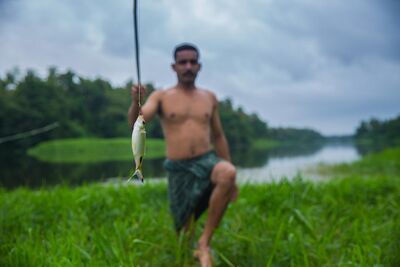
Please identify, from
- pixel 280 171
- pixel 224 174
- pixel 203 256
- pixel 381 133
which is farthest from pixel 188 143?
pixel 381 133

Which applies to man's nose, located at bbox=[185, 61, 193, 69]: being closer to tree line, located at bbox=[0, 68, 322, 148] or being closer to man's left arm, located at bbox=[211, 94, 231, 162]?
man's left arm, located at bbox=[211, 94, 231, 162]

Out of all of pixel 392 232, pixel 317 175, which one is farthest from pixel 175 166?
pixel 317 175

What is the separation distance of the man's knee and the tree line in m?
27.2

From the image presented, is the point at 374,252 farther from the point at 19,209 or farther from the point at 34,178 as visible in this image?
the point at 34,178

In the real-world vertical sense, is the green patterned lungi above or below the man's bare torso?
below

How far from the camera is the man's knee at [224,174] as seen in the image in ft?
9.79

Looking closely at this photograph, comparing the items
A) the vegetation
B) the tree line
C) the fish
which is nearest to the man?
the fish

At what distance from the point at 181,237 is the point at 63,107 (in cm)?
3325

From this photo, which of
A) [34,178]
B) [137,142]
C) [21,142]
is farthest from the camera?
[21,142]

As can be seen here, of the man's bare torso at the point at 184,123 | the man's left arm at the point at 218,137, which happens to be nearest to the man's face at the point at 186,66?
the man's bare torso at the point at 184,123

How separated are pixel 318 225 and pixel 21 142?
99.3 feet

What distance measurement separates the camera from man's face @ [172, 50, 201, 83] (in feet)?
10.3

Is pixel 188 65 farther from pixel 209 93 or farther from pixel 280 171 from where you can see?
pixel 280 171

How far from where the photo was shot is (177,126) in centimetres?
329
